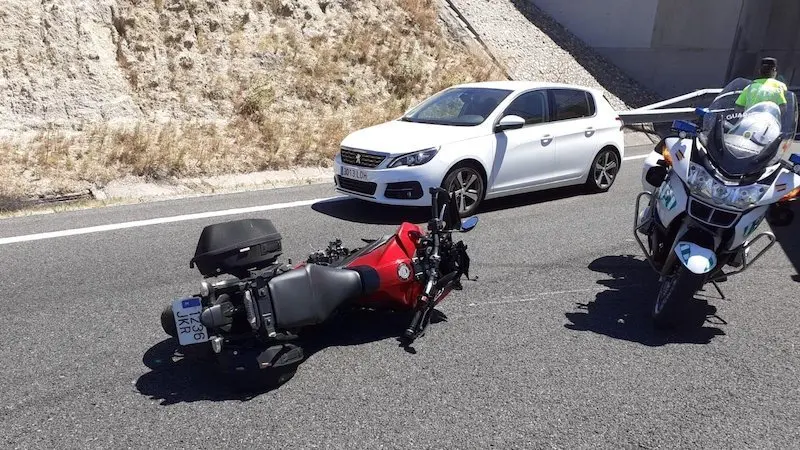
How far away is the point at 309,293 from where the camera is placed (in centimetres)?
394

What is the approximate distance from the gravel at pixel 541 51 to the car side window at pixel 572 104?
25.5 ft

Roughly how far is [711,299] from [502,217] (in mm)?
2954

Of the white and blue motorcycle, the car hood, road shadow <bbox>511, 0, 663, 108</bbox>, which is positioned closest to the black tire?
the white and blue motorcycle

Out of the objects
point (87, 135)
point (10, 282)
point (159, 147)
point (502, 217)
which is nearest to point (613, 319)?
point (502, 217)

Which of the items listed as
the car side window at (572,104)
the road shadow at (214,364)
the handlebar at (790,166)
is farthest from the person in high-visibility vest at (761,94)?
the car side window at (572,104)

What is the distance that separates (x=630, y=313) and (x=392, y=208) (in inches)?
150

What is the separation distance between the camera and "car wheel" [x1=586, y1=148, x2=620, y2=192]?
31.8 feet

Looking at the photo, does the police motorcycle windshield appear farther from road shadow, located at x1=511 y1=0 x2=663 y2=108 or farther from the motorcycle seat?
road shadow, located at x1=511 y1=0 x2=663 y2=108

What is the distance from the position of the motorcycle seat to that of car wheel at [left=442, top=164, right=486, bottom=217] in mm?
3886

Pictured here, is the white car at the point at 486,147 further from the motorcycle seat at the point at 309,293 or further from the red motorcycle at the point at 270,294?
the motorcycle seat at the point at 309,293

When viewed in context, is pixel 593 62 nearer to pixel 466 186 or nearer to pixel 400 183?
pixel 466 186

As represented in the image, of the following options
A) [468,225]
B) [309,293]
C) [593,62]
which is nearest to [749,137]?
[468,225]

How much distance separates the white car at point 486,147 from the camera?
7793mm

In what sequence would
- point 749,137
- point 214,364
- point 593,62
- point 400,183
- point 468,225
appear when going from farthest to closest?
1. point 593,62
2. point 400,183
3. point 468,225
4. point 749,137
5. point 214,364
